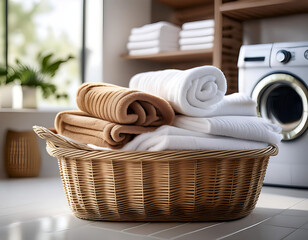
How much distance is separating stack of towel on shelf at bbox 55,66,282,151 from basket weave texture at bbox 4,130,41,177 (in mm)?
1277

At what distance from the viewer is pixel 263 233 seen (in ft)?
4.57

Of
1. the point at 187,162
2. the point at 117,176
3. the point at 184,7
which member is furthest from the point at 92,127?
the point at 184,7

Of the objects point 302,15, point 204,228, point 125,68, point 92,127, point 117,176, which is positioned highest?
point 302,15

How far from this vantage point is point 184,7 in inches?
141

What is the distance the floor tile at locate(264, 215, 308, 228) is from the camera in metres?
1.52

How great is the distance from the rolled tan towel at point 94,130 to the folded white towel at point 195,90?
0.41 feet

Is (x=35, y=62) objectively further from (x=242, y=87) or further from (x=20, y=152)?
(x=242, y=87)

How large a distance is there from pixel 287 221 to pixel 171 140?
0.54 meters

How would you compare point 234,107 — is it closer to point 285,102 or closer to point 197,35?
point 285,102

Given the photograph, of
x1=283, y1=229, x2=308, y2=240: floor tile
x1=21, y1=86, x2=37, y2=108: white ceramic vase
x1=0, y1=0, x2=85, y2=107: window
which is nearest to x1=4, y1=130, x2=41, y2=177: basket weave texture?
x1=21, y1=86, x2=37, y2=108: white ceramic vase

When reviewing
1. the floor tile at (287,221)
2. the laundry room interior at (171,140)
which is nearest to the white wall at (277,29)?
the laundry room interior at (171,140)

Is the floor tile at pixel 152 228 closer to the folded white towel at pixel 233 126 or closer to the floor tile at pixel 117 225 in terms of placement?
the floor tile at pixel 117 225

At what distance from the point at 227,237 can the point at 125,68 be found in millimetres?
2221

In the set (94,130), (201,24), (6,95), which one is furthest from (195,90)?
(6,95)
